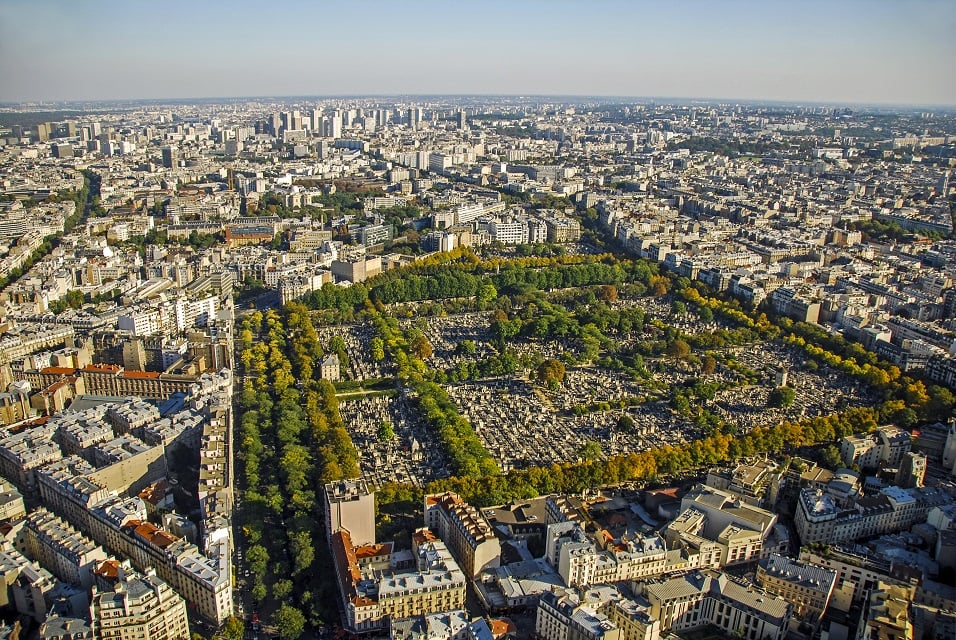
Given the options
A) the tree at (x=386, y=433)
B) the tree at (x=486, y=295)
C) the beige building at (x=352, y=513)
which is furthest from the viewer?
the tree at (x=486, y=295)

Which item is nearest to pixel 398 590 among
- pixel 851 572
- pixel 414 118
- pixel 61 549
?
pixel 61 549

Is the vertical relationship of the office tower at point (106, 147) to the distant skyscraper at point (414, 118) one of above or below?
below

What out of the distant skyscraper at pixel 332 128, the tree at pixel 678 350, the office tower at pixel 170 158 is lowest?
the tree at pixel 678 350

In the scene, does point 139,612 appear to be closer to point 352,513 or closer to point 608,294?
point 352,513

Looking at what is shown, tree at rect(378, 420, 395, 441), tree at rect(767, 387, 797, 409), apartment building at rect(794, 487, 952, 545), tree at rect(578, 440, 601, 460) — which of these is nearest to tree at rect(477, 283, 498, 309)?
tree at rect(378, 420, 395, 441)

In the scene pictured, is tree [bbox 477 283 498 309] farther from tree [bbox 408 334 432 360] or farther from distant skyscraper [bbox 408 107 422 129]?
distant skyscraper [bbox 408 107 422 129]

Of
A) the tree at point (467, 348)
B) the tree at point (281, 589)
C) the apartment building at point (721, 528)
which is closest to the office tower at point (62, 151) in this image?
the tree at point (467, 348)

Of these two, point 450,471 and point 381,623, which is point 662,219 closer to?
point 450,471

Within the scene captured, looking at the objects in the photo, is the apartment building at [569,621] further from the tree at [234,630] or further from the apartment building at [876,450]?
the apartment building at [876,450]
